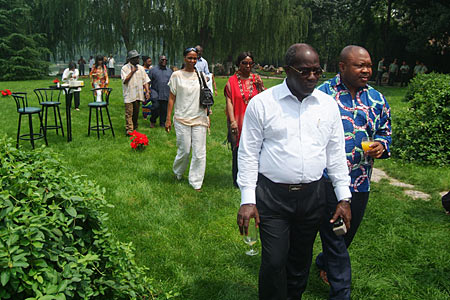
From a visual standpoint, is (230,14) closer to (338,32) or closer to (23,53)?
(23,53)

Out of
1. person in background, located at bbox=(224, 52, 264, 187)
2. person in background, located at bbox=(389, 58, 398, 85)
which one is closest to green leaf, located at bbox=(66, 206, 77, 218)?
person in background, located at bbox=(224, 52, 264, 187)

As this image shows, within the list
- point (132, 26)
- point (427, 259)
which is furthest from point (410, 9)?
point (427, 259)

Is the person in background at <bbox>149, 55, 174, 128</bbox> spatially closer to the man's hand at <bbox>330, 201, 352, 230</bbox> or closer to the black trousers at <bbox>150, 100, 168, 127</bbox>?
the black trousers at <bbox>150, 100, 168, 127</bbox>

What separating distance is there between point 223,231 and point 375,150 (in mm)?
2207

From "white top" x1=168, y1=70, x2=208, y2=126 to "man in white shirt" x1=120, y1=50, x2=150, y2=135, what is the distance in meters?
3.91

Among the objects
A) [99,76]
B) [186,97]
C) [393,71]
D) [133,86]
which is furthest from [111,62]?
[186,97]

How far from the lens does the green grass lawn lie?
3664 millimetres

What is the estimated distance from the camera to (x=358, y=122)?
3.17 meters

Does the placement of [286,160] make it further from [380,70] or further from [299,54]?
[380,70]

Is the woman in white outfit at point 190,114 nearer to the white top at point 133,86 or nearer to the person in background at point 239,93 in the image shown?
the person in background at point 239,93

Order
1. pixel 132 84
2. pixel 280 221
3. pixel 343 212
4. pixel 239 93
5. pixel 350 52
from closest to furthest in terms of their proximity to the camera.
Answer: pixel 280 221, pixel 343 212, pixel 350 52, pixel 239 93, pixel 132 84

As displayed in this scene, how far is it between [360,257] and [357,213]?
1174 mm

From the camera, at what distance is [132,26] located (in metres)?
23.2

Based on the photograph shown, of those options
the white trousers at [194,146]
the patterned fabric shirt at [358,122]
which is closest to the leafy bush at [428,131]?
the white trousers at [194,146]
